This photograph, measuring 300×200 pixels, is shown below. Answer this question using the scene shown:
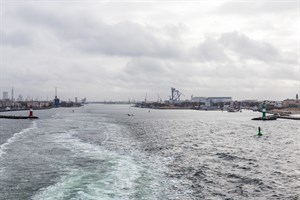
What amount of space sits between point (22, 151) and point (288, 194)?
73.5ft

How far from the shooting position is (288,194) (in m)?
18.3

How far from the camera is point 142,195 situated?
16797mm

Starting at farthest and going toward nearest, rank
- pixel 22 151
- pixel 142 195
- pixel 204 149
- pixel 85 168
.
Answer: pixel 204 149, pixel 22 151, pixel 85 168, pixel 142 195

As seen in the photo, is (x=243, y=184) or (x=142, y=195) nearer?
(x=142, y=195)

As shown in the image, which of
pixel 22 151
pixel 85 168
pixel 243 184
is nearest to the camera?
pixel 243 184

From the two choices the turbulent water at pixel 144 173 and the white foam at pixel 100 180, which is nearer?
the white foam at pixel 100 180

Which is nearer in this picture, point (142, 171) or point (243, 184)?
point (243, 184)

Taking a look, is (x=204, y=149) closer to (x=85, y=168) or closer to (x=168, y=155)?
(x=168, y=155)

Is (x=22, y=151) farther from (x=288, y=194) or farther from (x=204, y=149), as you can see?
(x=288, y=194)

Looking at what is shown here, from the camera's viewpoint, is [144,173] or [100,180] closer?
[100,180]

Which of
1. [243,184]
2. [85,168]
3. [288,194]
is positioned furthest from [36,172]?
[288,194]

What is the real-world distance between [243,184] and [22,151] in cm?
1979

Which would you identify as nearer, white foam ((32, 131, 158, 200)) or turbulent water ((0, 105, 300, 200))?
white foam ((32, 131, 158, 200))

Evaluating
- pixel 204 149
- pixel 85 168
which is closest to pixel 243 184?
pixel 85 168
